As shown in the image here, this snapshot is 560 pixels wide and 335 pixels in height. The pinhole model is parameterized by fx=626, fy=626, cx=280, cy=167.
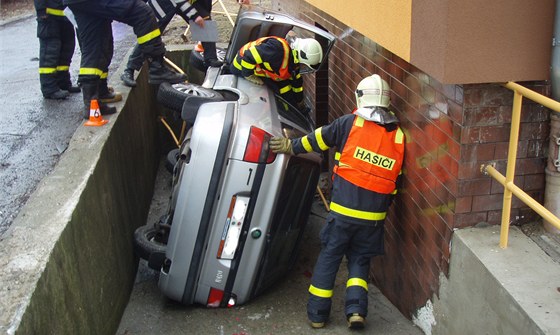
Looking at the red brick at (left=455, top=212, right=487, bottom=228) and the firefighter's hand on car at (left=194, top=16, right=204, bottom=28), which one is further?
the firefighter's hand on car at (left=194, top=16, right=204, bottom=28)

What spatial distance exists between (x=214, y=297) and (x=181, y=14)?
372 cm

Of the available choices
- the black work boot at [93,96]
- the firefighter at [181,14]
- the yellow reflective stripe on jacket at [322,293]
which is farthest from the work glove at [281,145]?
the firefighter at [181,14]

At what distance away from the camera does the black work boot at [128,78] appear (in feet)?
21.1

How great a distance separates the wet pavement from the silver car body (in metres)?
0.15

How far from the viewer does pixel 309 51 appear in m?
5.25

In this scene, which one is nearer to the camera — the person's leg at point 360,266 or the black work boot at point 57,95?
the person's leg at point 360,266

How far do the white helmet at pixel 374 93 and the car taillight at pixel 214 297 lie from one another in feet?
5.39

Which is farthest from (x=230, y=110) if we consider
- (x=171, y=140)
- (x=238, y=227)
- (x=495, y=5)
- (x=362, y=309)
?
(x=171, y=140)

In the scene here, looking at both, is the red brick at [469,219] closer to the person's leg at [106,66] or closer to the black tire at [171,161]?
the black tire at [171,161]

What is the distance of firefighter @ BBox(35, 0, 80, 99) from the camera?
6383mm

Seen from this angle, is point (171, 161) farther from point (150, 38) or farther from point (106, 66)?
point (150, 38)

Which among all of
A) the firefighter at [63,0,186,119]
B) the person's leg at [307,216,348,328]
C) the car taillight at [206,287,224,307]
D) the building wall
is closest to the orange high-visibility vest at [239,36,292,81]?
the firefighter at [63,0,186,119]

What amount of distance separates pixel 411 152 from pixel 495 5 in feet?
3.88

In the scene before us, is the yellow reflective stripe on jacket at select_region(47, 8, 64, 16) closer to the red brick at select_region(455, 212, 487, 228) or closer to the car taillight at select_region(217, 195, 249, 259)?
the car taillight at select_region(217, 195, 249, 259)
